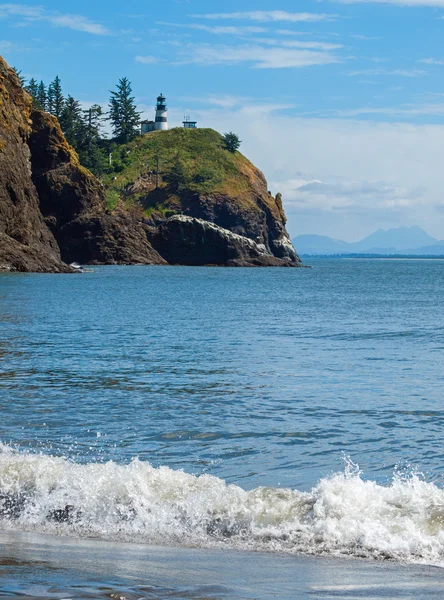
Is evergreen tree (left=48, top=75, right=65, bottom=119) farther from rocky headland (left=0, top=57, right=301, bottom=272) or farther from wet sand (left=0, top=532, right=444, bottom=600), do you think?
wet sand (left=0, top=532, right=444, bottom=600)

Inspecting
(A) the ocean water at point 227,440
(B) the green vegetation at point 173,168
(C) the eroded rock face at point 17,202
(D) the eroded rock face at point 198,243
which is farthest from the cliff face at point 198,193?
(A) the ocean water at point 227,440

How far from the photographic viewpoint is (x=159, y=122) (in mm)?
176750

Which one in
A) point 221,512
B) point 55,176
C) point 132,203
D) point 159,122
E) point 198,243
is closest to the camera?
point 221,512

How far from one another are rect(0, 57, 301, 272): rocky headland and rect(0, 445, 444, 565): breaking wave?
70.2 m

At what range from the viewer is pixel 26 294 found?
51.1 metres

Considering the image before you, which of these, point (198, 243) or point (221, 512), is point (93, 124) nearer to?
point (198, 243)

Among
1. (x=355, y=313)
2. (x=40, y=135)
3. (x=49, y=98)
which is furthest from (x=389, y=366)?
(x=49, y=98)

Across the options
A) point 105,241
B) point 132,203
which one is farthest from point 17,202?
point 132,203

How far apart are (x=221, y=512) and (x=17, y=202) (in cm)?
8014

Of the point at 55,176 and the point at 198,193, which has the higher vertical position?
the point at 198,193

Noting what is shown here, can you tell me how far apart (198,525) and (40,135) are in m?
101

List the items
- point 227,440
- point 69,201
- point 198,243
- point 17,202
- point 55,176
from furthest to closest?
point 198,243 → point 69,201 → point 55,176 → point 17,202 → point 227,440

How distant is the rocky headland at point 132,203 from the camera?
284 ft

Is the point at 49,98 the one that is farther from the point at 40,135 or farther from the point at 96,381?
the point at 96,381
